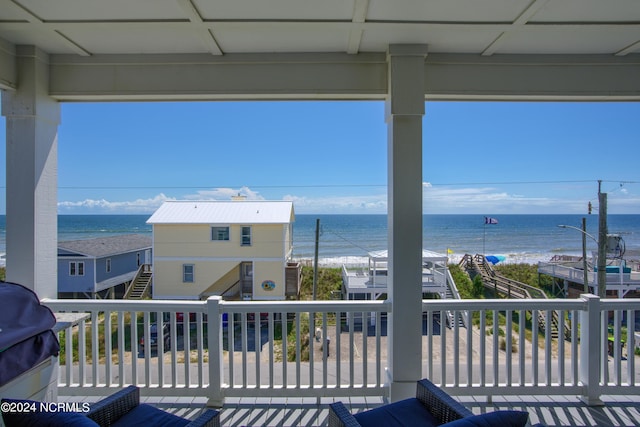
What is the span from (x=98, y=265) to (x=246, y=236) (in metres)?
1.34

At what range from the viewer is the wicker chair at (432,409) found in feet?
4.76

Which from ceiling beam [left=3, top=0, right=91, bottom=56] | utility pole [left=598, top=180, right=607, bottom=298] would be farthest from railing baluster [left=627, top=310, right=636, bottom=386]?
ceiling beam [left=3, top=0, right=91, bottom=56]

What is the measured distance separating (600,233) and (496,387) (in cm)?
222

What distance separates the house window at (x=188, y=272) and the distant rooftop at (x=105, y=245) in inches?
19.6

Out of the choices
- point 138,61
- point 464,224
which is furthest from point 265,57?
point 464,224

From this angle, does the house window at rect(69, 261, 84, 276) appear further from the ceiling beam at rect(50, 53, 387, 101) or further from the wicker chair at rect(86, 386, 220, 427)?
the wicker chair at rect(86, 386, 220, 427)

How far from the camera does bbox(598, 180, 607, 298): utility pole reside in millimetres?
3199

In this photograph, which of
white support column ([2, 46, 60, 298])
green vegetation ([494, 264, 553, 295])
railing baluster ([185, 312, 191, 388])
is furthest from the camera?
green vegetation ([494, 264, 553, 295])

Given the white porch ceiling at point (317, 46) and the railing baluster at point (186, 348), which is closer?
the white porch ceiling at point (317, 46)

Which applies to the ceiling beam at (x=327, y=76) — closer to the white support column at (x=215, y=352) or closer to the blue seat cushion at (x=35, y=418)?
the white support column at (x=215, y=352)

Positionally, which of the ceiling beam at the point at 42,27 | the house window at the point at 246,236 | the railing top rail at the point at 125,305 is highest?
the ceiling beam at the point at 42,27

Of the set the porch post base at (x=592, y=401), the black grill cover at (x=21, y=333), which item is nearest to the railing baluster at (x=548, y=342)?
the porch post base at (x=592, y=401)

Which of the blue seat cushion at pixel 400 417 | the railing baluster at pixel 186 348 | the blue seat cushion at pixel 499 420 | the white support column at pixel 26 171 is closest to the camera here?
the blue seat cushion at pixel 499 420

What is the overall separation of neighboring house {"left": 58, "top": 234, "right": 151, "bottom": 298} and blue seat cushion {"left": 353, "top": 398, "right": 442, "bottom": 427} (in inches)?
91.3
